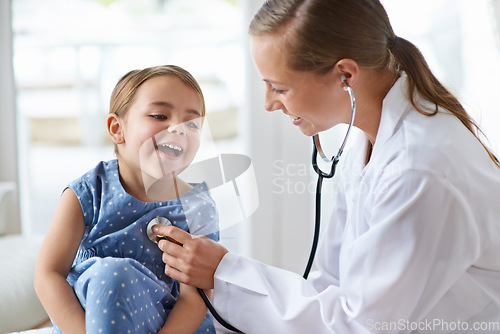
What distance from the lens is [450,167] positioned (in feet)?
3.21

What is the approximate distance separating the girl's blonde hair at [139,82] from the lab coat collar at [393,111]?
40 cm

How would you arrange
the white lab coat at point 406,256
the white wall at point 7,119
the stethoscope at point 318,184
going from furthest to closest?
the white wall at point 7,119
the stethoscope at point 318,184
the white lab coat at point 406,256

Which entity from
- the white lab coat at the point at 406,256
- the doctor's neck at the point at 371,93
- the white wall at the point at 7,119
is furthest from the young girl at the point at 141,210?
the white wall at the point at 7,119

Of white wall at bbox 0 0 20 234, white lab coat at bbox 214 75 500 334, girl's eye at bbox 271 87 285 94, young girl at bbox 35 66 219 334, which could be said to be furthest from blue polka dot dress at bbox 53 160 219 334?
white wall at bbox 0 0 20 234

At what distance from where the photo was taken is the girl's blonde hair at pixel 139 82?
1145 mm

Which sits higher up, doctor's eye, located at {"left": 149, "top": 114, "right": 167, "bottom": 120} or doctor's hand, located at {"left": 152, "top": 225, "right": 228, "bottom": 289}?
doctor's eye, located at {"left": 149, "top": 114, "right": 167, "bottom": 120}

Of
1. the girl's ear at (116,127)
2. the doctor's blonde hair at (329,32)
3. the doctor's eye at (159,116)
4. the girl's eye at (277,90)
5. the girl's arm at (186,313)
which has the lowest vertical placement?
the girl's arm at (186,313)

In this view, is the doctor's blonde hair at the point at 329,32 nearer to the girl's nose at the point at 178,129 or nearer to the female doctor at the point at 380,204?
the female doctor at the point at 380,204

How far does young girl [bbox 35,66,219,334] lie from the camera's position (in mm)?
1035

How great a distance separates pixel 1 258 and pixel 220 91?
1.18 m

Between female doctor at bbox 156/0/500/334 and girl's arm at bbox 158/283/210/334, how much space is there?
34 mm

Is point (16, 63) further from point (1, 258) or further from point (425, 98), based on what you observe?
point (425, 98)

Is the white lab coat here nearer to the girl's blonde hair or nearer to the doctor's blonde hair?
the doctor's blonde hair

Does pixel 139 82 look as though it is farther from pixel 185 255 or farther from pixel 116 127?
pixel 185 255
